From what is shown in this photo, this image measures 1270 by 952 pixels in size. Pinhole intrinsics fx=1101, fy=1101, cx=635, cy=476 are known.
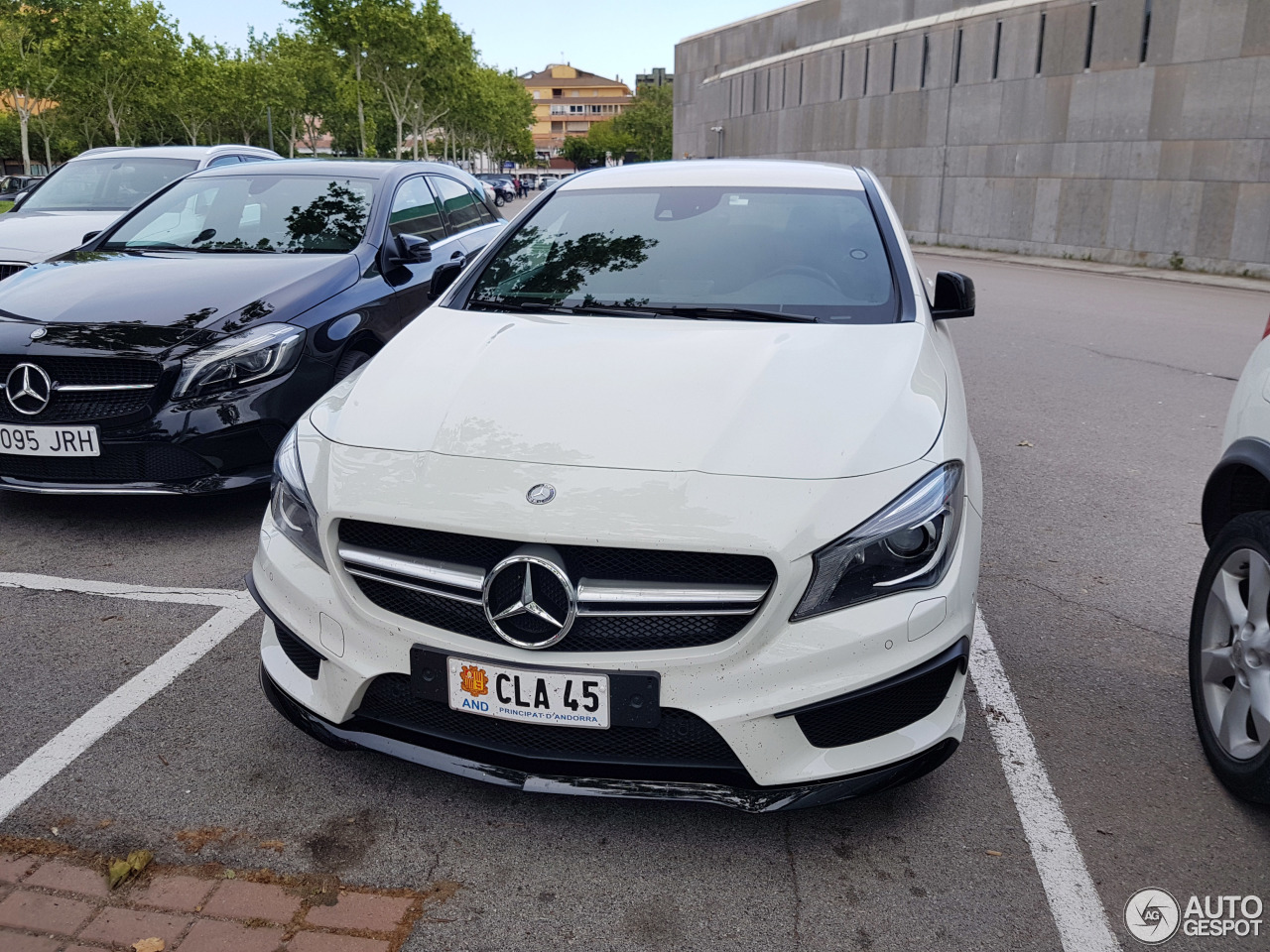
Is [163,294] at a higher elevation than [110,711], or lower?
higher

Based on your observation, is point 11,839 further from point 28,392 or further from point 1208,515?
point 1208,515

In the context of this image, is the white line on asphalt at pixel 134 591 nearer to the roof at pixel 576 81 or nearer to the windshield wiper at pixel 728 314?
the windshield wiper at pixel 728 314

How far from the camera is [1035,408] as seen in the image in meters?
7.74

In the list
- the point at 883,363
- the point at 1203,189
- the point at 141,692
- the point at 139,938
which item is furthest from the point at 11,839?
the point at 1203,189

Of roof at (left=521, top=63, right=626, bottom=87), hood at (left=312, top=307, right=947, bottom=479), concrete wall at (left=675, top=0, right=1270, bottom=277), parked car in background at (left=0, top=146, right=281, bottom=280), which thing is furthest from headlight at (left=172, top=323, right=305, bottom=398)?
roof at (left=521, top=63, right=626, bottom=87)

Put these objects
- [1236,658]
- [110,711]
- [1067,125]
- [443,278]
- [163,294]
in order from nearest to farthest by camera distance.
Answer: [1236,658] → [110,711] → [443,278] → [163,294] → [1067,125]

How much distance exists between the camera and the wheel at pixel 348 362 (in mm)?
5242

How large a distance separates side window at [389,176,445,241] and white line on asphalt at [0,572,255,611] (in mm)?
2652

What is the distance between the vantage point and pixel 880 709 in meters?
2.43

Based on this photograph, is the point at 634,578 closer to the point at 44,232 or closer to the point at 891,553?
the point at 891,553

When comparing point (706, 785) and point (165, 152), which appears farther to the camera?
point (165, 152)

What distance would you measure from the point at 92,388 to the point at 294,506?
229 cm

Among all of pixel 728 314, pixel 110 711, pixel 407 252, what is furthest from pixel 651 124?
pixel 110 711

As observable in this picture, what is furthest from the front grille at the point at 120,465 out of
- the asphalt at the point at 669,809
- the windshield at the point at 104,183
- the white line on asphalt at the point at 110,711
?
the windshield at the point at 104,183
